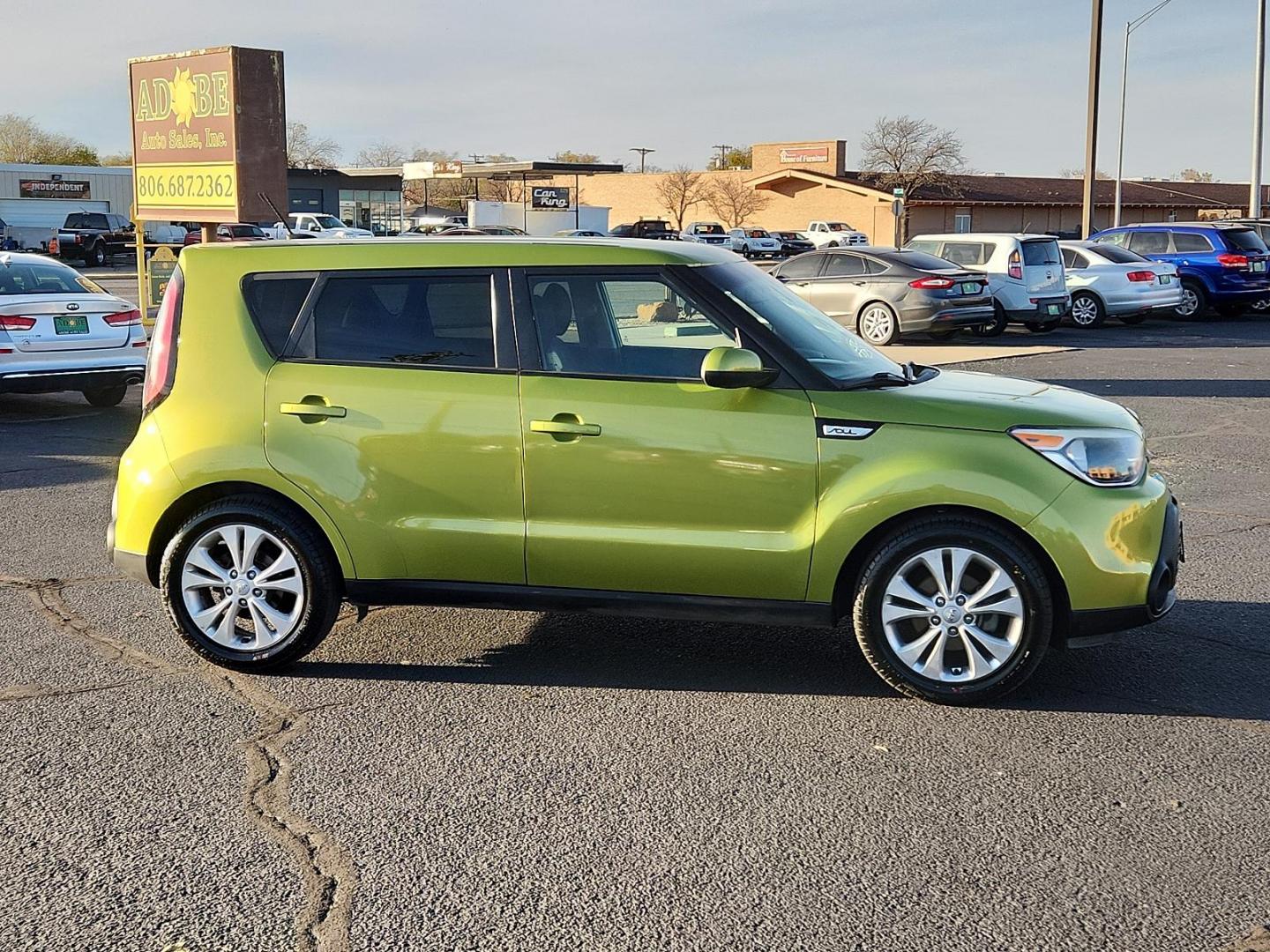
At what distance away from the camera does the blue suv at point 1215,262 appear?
85.7 feet

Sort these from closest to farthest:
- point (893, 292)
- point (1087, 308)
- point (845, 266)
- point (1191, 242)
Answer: point (893, 292) → point (845, 266) → point (1087, 308) → point (1191, 242)

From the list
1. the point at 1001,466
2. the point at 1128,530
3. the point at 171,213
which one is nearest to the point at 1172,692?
the point at 1128,530

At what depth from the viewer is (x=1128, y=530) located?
5.11 meters

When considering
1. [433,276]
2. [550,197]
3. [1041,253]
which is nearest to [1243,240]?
[1041,253]

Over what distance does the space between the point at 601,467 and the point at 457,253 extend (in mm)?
1092

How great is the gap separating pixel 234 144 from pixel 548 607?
14.2 meters

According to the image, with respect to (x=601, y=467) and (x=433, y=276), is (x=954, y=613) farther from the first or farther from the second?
(x=433, y=276)

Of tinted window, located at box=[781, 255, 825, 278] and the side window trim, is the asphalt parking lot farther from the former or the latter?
tinted window, located at box=[781, 255, 825, 278]

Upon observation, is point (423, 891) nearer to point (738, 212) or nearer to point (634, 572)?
point (634, 572)

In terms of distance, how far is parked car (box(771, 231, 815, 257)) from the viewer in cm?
6381

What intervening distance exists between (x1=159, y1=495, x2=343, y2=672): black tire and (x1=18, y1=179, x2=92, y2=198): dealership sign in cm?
6657

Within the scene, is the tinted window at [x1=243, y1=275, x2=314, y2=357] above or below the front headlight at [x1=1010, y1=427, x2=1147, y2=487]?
above

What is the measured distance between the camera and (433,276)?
5555mm

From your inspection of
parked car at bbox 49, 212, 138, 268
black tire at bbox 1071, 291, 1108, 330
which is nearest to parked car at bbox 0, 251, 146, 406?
black tire at bbox 1071, 291, 1108, 330
